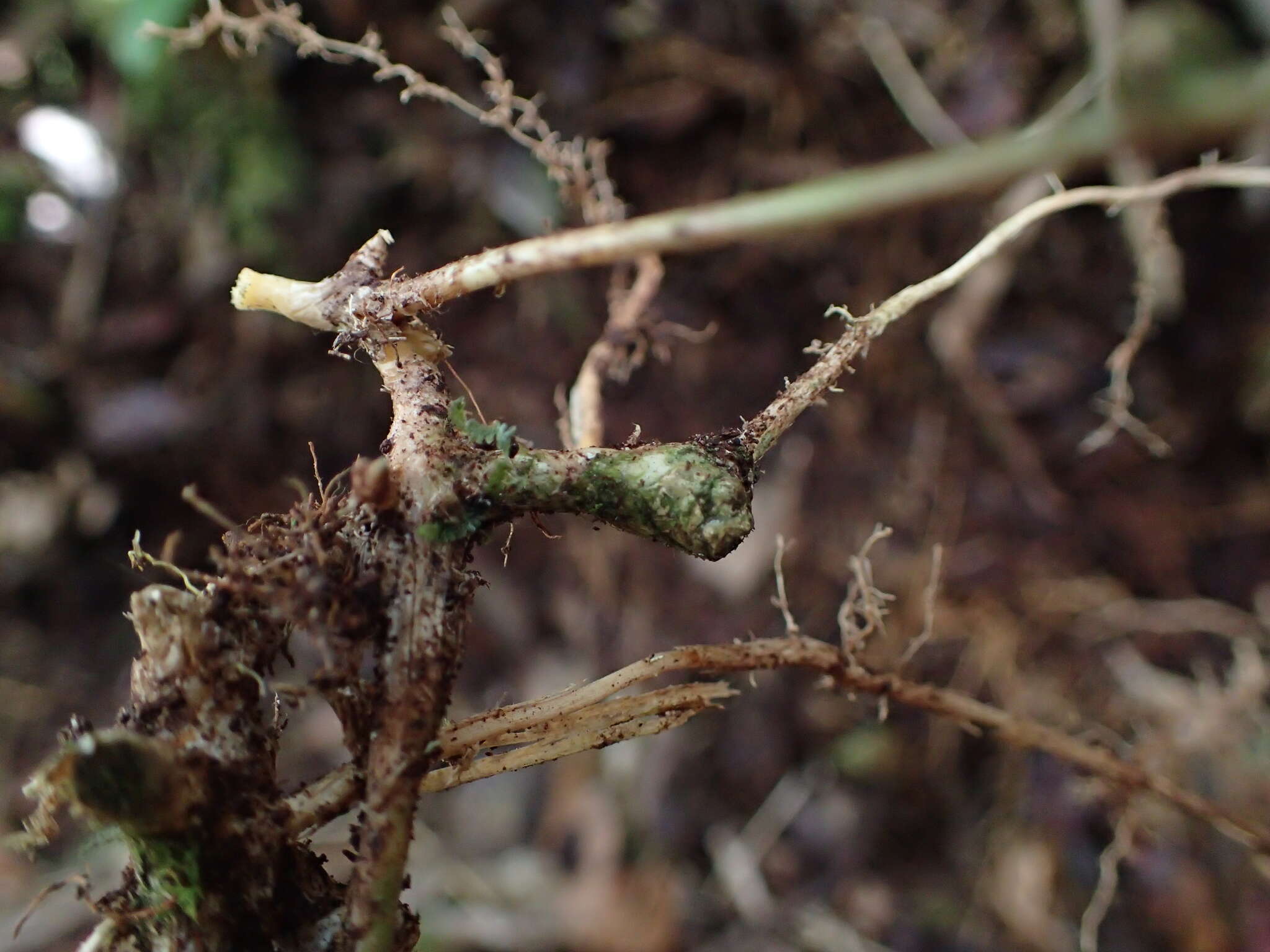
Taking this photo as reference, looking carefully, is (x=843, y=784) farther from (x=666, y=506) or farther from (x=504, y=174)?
(x=504, y=174)

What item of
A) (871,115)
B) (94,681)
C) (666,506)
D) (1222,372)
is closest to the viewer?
(666,506)

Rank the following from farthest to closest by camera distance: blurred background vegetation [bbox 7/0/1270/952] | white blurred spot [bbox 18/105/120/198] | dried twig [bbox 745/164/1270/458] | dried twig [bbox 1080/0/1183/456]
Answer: white blurred spot [bbox 18/105/120/198]
blurred background vegetation [bbox 7/0/1270/952]
dried twig [bbox 1080/0/1183/456]
dried twig [bbox 745/164/1270/458]

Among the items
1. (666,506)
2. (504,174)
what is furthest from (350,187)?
(666,506)

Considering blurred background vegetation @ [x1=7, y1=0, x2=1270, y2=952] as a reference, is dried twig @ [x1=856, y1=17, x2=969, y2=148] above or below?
above


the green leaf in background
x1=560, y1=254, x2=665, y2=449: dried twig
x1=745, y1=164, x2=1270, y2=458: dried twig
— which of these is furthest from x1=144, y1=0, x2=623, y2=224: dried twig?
the green leaf in background

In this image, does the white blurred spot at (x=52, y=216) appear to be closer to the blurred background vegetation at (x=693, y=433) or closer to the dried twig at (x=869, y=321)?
the blurred background vegetation at (x=693, y=433)

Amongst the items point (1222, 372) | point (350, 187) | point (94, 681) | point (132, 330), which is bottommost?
point (94, 681)

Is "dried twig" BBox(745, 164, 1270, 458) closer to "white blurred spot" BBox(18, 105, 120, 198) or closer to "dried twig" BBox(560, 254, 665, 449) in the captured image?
"dried twig" BBox(560, 254, 665, 449)
